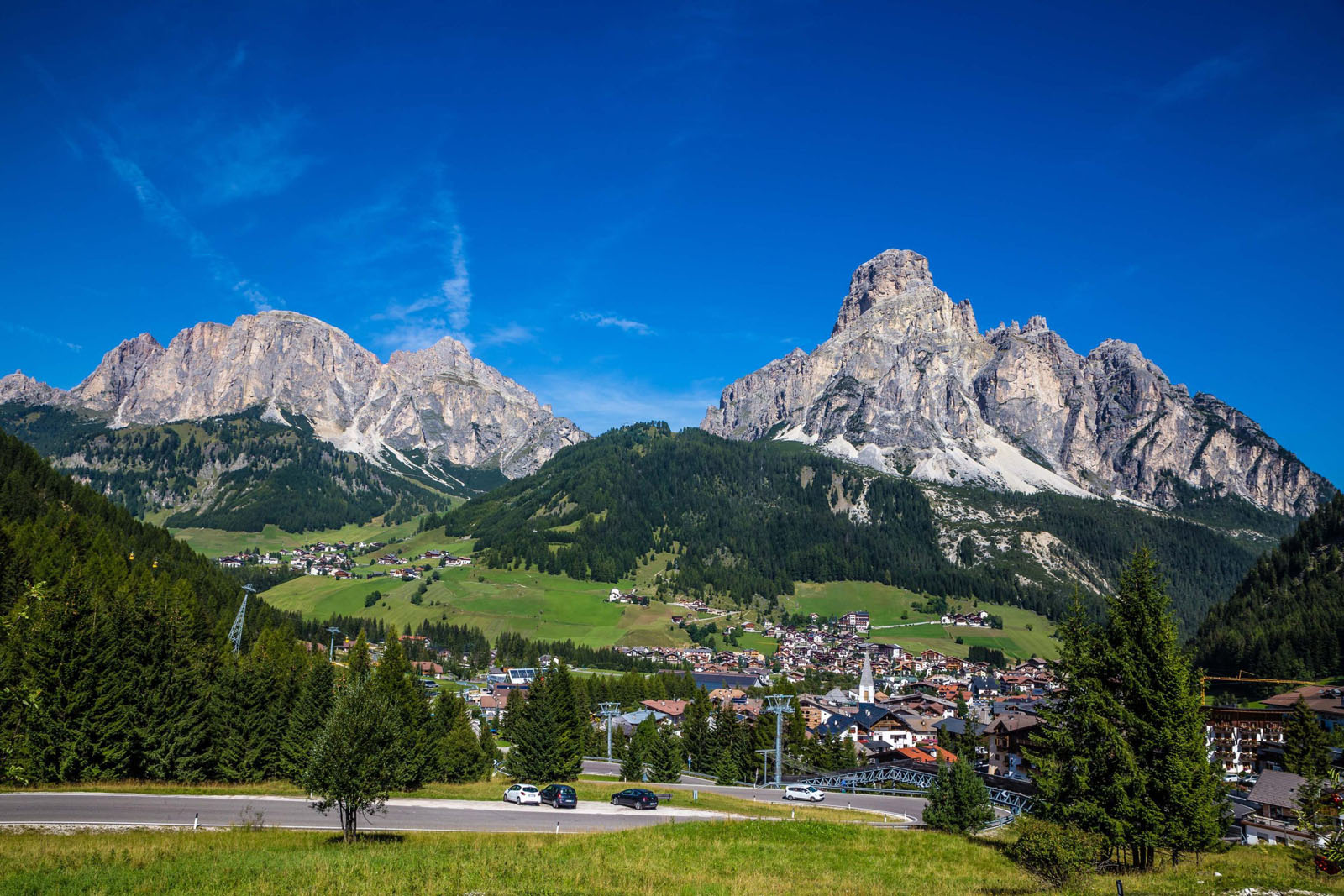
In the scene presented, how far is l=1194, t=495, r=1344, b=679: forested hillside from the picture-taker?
5256 inches

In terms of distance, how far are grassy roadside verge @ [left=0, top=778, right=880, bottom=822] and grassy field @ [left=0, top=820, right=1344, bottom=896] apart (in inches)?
534

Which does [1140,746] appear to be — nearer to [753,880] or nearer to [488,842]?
[753,880]

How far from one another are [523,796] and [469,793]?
254 inches

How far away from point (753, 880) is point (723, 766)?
70873 millimetres

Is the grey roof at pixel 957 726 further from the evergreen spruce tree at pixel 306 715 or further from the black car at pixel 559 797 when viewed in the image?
the evergreen spruce tree at pixel 306 715

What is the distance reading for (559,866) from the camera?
23.4 m

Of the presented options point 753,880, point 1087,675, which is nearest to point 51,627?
point 753,880

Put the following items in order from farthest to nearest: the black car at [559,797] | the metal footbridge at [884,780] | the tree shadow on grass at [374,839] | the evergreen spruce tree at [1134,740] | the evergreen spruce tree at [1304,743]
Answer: the metal footbridge at [884,780]
the evergreen spruce tree at [1304,743]
the black car at [559,797]
the tree shadow on grass at [374,839]
the evergreen spruce tree at [1134,740]

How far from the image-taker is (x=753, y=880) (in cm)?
2312

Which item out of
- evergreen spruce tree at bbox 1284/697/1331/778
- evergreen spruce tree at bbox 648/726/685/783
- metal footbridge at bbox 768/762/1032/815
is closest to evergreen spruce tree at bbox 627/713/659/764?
evergreen spruce tree at bbox 648/726/685/783

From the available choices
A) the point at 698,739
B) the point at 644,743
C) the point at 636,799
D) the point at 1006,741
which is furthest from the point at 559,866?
the point at 1006,741

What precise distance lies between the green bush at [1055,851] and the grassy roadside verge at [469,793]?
2262 centimetres

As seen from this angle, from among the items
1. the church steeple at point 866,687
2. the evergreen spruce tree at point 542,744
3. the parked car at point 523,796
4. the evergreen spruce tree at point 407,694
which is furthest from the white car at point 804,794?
the church steeple at point 866,687

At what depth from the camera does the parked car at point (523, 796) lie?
51219mm
